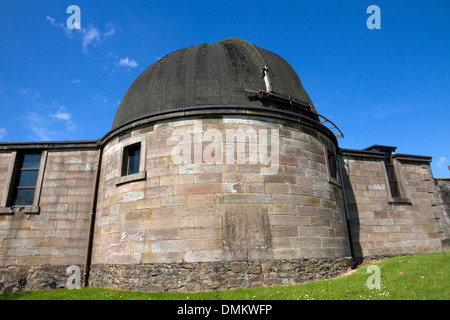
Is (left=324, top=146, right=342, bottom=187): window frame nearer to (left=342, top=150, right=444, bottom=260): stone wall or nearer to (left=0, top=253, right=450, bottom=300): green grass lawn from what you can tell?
(left=342, top=150, right=444, bottom=260): stone wall

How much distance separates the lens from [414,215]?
13062 mm

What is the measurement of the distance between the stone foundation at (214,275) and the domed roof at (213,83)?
457cm

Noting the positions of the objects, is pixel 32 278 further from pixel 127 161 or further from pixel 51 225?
pixel 127 161

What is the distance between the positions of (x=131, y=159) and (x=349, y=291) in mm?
7137

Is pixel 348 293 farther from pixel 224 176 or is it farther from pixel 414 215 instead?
pixel 414 215

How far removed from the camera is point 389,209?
1276 centimetres

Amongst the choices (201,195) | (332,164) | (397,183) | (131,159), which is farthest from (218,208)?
(397,183)

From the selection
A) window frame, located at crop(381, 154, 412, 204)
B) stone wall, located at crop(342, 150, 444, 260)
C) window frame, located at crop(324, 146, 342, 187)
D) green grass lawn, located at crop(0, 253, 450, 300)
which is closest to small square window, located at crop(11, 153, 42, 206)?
green grass lawn, located at crop(0, 253, 450, 300)

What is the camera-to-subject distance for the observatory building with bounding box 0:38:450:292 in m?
8.15

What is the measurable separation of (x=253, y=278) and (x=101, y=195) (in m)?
5.75
